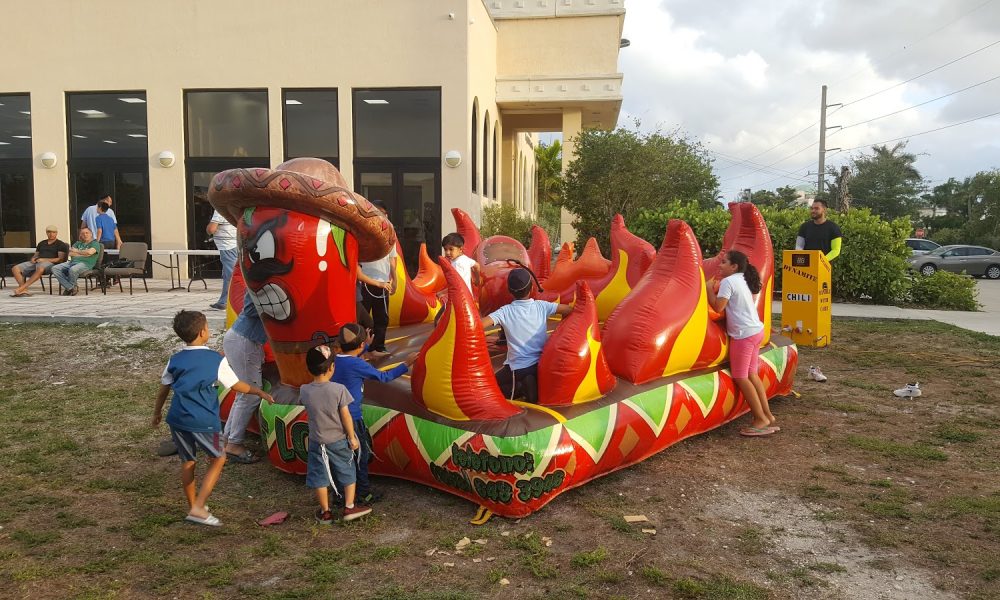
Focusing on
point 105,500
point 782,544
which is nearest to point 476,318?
point 782,544

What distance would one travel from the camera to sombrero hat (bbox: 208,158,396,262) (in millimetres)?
4098

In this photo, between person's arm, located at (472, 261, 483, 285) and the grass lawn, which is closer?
the grass lawn

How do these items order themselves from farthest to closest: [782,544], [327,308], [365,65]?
[365,65], [327,308], [782,544]

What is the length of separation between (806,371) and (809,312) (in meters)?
1.32

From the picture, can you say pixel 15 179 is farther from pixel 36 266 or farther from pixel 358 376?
pixel 358 376

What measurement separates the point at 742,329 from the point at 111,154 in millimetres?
14640

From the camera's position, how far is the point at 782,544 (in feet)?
12.2

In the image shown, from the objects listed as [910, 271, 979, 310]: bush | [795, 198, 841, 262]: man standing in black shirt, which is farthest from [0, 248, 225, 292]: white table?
[910, 271, 979, 310]: bush

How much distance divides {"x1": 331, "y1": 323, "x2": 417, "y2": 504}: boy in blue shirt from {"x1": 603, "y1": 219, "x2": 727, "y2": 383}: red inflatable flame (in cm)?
157

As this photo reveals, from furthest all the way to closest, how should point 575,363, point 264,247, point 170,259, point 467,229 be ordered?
point 170,259 < point 467,229 < point 575,363 < point 264,247

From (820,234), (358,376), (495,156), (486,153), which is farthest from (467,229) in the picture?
(495,156)

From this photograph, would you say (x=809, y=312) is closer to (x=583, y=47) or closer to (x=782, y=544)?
(x=782, y=544)

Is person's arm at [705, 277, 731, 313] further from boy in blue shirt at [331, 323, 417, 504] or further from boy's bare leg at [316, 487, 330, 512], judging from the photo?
boy's bare leg at [316, 487, 330, 512]

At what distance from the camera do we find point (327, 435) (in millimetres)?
3896
